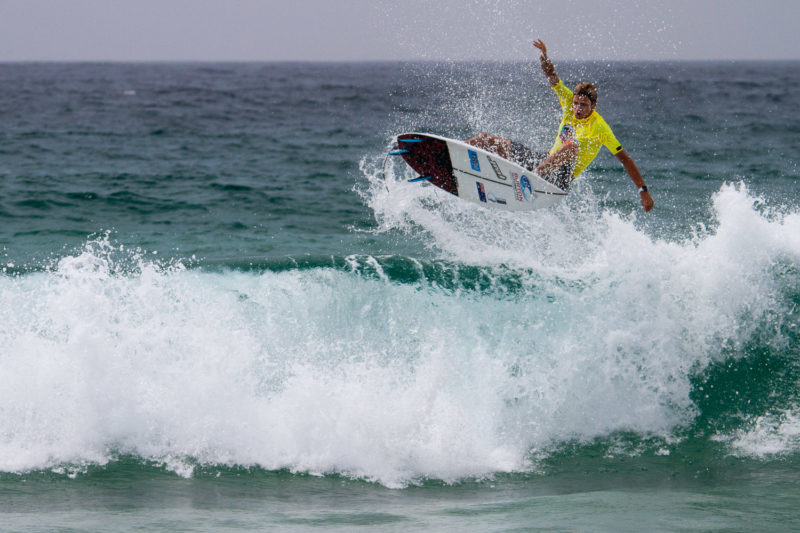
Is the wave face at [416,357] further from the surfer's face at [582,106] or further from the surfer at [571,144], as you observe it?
the surfer's face at [582,106]

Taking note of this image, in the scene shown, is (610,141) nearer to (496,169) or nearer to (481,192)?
(496,169)

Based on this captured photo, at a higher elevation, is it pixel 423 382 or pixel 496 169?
pixel 496 169

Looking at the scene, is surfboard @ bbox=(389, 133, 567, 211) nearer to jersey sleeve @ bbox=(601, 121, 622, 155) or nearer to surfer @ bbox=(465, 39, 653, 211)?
surfer @ bbox=(465, 39, 653, 211)

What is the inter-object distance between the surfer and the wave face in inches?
31.9

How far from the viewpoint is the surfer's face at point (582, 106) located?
27.4 ft

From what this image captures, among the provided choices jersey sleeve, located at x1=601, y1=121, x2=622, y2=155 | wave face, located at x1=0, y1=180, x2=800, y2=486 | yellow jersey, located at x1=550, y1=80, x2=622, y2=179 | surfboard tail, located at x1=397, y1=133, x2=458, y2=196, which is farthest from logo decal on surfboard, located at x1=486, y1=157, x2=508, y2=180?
jersey sleeve, located at x1=601, y1=121, x2=622, y2=155

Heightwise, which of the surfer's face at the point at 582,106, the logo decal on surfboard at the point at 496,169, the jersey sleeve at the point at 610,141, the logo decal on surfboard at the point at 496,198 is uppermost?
the surfer's face at the point at 582,106

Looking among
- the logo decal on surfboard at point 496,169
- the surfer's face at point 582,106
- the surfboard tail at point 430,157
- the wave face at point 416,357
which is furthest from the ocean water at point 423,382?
the surfer's face at point 582,106

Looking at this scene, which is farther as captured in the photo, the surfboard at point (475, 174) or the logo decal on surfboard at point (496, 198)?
the logo decal on surfboard at point (496, 198)

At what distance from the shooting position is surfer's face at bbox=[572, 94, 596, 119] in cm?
836

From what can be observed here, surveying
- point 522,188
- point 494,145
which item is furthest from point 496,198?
point 494,145

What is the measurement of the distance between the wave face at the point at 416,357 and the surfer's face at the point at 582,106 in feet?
4.34

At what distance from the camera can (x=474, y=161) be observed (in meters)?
9.02

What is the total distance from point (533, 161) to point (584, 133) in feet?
2.71
